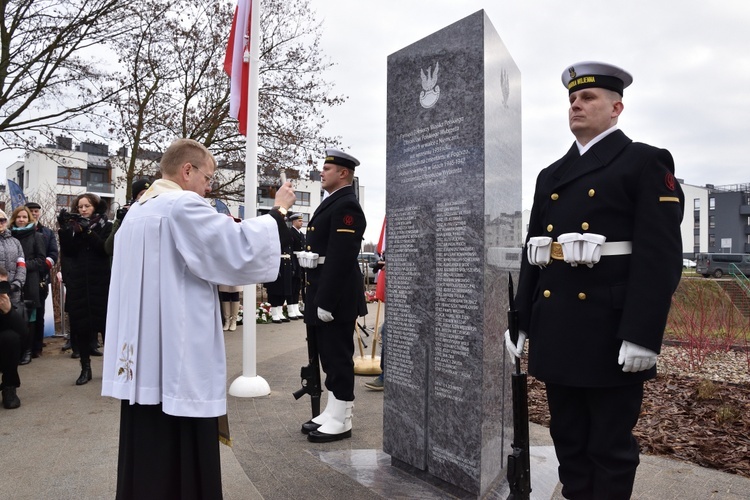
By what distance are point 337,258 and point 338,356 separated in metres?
0.82

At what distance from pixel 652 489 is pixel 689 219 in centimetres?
9400

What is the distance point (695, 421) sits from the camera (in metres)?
5.25

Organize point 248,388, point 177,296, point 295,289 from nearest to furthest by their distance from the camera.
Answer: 1. point 177,296
2. point 248,388
3. point 295,289

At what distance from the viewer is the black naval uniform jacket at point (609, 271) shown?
2553mm

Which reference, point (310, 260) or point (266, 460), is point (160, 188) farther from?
point (266, 460)

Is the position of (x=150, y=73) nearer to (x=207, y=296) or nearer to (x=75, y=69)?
(x=75, y=69)

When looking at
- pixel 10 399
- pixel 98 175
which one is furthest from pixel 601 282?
pixel 98 175

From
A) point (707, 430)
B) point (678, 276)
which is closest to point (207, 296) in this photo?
point (678, 276)

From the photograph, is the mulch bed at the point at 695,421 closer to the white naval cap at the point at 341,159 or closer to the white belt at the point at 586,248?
the white belt at the point at 586,248

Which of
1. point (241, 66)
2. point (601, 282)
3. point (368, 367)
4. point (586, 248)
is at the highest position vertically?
point (241, 66)

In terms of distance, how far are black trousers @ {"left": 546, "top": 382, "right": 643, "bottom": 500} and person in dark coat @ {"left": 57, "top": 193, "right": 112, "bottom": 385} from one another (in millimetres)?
5861

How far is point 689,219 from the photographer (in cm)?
8638

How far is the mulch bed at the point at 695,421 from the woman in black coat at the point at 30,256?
6.90 metres

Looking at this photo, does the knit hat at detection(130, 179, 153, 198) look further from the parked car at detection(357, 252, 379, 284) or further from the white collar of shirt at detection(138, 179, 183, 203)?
→ the white collar of shirt at detection(138, 179, 183, 203)
